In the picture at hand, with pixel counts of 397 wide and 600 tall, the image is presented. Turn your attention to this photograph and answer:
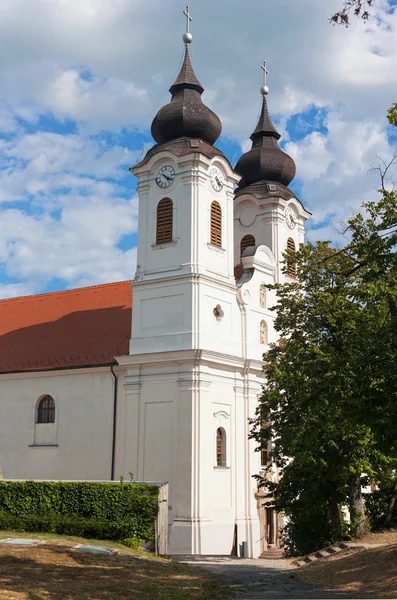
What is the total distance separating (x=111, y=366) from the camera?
30.5 m

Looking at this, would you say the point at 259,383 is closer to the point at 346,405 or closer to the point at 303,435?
the point at 303,435

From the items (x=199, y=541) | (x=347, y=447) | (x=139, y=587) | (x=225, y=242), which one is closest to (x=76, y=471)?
(x=199, y=541)

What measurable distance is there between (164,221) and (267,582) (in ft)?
58.2

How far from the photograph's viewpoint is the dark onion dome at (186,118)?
31.0 m

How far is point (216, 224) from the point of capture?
30953 millimetres

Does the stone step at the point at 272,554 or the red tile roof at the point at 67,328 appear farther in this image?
the red tile roof at the point at 67,328

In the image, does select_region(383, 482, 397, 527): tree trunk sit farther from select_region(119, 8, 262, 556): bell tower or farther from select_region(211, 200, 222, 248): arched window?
select_region(211, 200, 222, 248): arched window

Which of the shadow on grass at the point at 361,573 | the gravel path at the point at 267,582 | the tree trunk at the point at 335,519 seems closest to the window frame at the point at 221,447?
the tree trunk at the point at 335,519

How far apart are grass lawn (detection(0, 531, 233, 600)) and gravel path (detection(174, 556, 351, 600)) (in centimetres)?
45

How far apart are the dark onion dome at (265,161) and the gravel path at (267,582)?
70.1ft

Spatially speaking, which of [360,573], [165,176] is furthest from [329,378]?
[165,176]

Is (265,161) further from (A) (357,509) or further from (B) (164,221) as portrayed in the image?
(A) (357,509)

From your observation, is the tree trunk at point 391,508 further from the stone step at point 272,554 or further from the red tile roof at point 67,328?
the red tile roof at point 67,328

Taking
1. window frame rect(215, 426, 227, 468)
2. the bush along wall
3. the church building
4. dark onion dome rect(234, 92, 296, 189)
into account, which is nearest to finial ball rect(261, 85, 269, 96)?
dark onion dome rect(234, 92, 296, 189)
